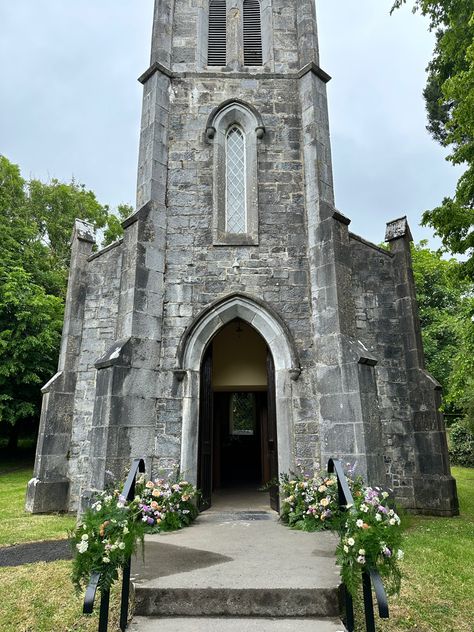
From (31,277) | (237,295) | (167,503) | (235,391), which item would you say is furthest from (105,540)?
(31,277)

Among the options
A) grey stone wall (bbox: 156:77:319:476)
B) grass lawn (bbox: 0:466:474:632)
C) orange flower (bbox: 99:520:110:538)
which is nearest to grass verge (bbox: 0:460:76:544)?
grass lawn (bbox: 0:466:474:632)

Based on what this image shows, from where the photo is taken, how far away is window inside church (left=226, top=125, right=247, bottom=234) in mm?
7777

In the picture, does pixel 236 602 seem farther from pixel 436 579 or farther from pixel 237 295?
pixel 237 295

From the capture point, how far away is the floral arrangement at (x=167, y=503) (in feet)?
18.1

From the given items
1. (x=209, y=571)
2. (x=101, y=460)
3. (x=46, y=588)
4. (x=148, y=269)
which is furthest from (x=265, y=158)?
(x=46, y=588)

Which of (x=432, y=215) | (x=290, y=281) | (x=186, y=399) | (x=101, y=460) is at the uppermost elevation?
(x=432, y=215)

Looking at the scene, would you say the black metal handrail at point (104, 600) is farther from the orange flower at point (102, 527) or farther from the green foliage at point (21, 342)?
the green foliage at point (21, 342)

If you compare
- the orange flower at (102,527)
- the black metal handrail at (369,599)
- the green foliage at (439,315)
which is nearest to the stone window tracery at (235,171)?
the black metal handrail at (369,599)

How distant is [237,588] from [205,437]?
354cm

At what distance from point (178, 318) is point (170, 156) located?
10.3 ft

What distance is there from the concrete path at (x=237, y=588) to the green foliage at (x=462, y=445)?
15232 millimetres

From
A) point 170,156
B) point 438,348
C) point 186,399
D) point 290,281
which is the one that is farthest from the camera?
point 438,348

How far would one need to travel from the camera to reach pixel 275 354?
7.03 m

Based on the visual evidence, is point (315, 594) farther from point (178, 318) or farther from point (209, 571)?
point (178, 318)
